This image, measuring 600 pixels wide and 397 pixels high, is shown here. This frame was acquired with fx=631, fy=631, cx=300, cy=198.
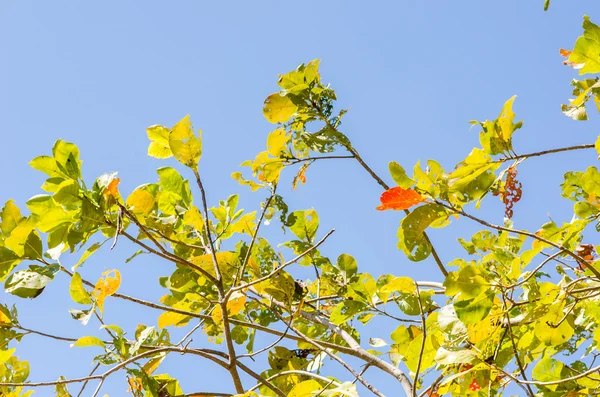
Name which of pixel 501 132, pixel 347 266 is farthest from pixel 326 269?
pixel 501 132

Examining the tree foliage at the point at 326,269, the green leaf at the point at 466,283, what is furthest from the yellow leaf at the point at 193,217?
the green leaf at the point at 466,283

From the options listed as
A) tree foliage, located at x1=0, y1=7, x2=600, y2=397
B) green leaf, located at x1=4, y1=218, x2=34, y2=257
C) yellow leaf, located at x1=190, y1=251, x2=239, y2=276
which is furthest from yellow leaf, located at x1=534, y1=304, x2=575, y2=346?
green leaf, located at x1=4, y1=218, x2=34, y2=257

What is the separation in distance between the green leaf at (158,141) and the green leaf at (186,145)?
0.15 metres

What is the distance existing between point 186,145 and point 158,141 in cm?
21

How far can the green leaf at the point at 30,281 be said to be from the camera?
155 centimetres

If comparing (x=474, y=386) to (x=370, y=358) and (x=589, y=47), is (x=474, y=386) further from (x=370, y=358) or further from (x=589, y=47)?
(x=589, y=47)

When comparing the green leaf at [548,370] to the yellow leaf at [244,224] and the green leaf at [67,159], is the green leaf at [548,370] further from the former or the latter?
the green leaf at [67,159]

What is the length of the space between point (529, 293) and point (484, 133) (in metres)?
0.45

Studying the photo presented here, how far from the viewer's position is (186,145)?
172 cm

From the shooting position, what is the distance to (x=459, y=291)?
5.07 ft

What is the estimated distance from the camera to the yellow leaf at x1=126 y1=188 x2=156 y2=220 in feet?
5.91

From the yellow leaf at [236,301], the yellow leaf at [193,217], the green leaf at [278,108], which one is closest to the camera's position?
the yellow leaf at [236,301]

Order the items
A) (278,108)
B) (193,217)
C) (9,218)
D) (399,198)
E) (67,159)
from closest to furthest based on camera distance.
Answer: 1. (399,198)
2. (67,159)
3. (9,218)
4. (193,217)
5. (278,108)

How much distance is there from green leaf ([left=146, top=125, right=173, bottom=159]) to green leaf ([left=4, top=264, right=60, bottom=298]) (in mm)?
484
